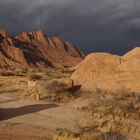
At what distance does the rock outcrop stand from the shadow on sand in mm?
3648

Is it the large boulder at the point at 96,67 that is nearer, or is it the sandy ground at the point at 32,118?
the sandy ground at the point at 32,118

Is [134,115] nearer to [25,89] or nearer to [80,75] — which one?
[80,75]

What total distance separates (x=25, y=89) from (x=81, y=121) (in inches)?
485

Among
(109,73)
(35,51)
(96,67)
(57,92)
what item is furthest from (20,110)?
(35,51)

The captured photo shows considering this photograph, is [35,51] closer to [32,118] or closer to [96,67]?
[96,67]

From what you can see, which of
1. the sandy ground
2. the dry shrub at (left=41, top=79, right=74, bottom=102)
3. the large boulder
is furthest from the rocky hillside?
the sandy ground

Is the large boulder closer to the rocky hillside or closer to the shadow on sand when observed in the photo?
the shadow on sand

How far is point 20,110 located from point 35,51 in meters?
114

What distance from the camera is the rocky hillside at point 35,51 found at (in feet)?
402

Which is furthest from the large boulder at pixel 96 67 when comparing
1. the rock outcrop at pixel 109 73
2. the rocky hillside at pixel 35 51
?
the rocky hillside at pixel 35 51

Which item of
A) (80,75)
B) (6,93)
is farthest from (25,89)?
(80,75)

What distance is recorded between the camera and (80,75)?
103 feet

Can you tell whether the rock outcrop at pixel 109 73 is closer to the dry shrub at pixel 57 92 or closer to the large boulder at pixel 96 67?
the large boulder at pixel 96 67

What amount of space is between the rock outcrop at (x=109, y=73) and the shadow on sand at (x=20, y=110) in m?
3.65
